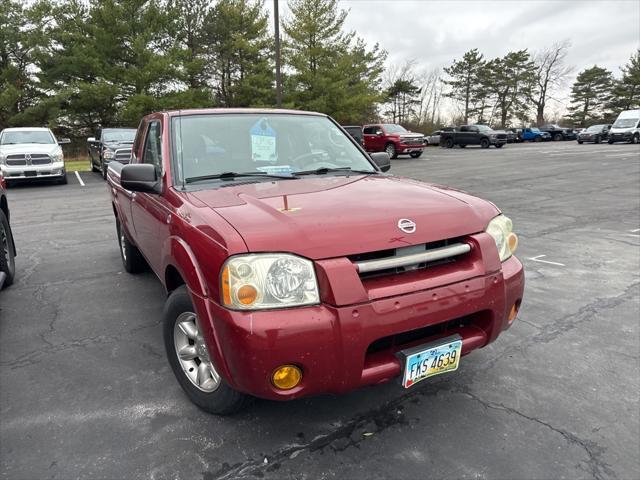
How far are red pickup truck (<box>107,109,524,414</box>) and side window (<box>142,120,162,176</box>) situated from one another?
0.21 m

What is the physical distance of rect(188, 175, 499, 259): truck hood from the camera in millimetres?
1998

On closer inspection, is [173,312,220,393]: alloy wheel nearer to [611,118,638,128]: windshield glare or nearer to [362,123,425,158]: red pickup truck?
[362,123,425,158]: red pickup truck

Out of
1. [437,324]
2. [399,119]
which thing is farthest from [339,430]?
[399,119]

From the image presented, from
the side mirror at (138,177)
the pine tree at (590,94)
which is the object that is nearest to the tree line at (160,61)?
the side mirror at (138,177)

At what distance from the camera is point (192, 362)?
8.52ft

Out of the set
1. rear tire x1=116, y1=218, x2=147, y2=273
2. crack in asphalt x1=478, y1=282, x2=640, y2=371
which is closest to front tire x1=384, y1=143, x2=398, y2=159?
crack in asphalt x1=478, y1=282, x2=640, y2=371

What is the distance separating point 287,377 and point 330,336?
286 mm

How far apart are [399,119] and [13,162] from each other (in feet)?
158

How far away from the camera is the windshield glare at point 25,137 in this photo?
1386 cm

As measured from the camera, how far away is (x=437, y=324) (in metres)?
2.15

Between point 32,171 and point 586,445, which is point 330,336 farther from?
point 32,171

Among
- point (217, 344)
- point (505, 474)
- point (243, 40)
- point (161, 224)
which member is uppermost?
point (243, 40)

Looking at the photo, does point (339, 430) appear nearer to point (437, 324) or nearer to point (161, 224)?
point (437, 324)

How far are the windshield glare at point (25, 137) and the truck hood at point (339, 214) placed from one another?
1435 centimetres
